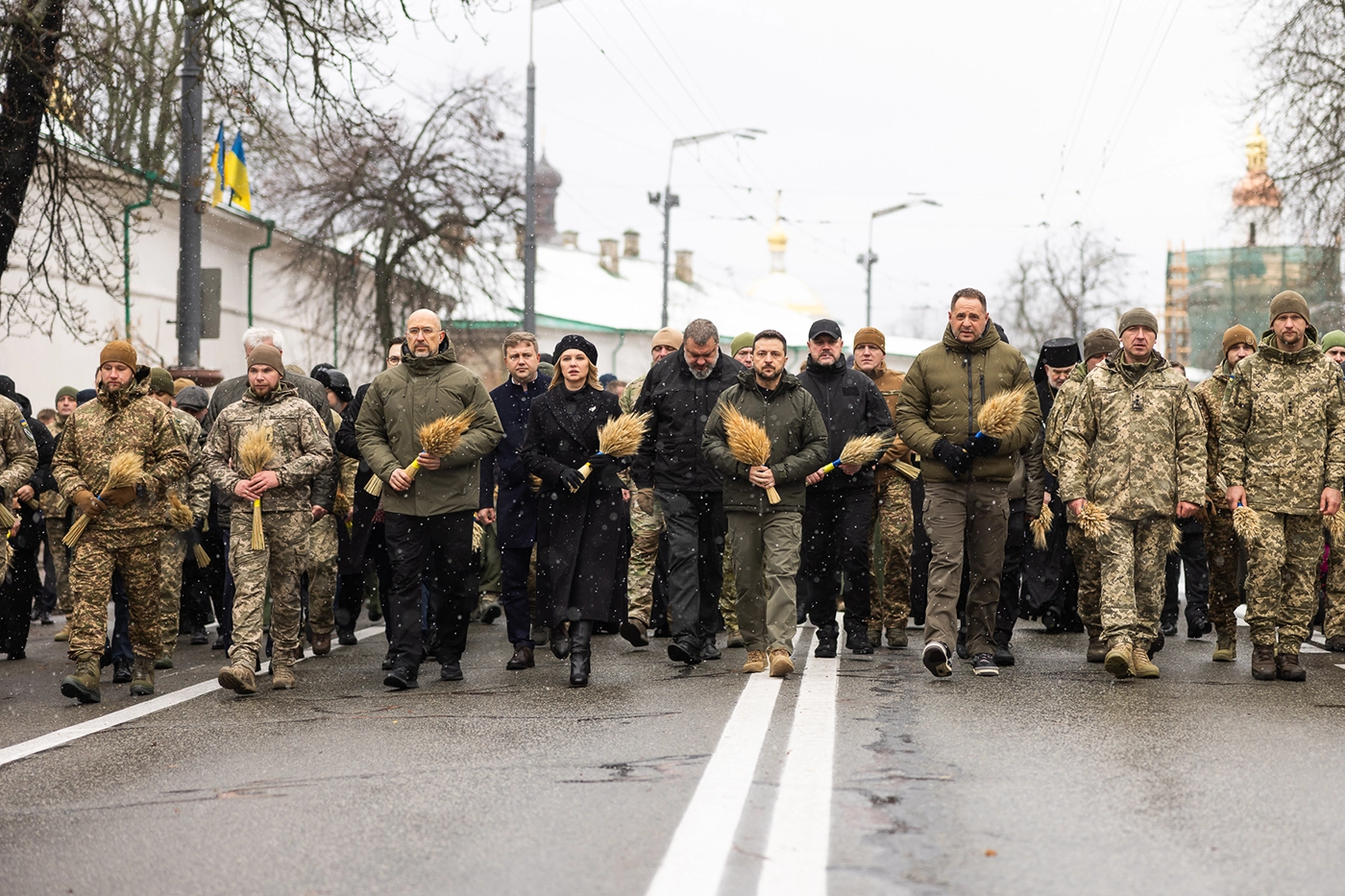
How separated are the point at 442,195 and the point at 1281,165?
16.2 m

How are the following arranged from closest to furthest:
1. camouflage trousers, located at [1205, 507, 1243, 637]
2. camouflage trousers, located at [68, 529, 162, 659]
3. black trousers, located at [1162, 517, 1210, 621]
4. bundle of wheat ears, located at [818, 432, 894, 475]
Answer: camouflage trousers, located at [68, 529, 162, 659] → bundle of wheat ears, located at [818, 432, 894, 475] → camouflage trousers, located at [1205, 507, 1243, 637] → black trousers, located at [1162, 517, 1210, 621]

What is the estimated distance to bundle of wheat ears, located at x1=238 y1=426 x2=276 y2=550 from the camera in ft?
32.1

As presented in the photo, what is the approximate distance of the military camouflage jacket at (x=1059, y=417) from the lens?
401 inches

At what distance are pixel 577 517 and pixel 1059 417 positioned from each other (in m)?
2.96

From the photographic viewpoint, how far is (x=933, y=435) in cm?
981

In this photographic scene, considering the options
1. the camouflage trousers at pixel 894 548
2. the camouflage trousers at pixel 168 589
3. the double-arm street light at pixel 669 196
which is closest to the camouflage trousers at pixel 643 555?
the camouflage trousers at pixel 894 548

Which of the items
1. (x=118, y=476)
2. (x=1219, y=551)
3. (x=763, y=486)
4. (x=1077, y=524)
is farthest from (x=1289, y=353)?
(x=118, y=476)

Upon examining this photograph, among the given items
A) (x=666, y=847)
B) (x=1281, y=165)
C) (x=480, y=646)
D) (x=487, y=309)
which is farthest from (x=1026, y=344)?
(x=666, y=847)

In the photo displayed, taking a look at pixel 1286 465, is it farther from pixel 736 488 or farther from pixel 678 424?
pixel 678 424

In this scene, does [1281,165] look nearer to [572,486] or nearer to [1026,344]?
[572,486]

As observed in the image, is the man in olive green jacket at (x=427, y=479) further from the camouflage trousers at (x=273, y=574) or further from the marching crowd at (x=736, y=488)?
the camouflage trousers at (x=273, y=574)

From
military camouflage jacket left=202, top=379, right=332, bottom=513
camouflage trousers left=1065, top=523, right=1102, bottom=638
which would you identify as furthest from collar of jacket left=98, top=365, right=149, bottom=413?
camouflage trousers left=1065, top=523, right=1102, bottom=638

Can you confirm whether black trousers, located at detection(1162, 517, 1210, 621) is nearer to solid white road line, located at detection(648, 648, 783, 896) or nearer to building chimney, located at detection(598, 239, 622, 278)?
Result: solid white road line, located at detection(648, 648, 783, 896)

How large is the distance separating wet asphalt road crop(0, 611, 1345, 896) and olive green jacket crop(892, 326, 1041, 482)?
120 centimetres
